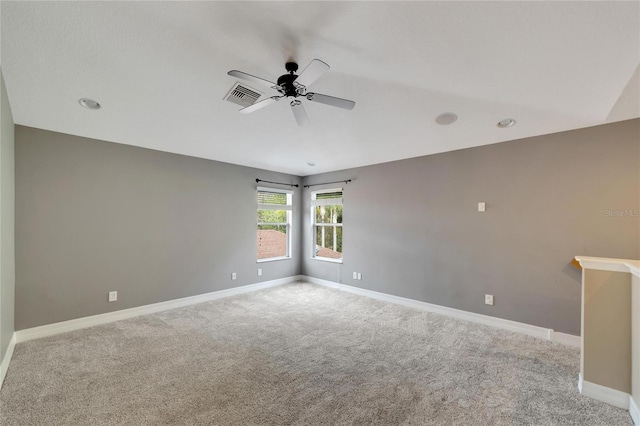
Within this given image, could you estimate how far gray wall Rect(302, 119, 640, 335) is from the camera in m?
2.94

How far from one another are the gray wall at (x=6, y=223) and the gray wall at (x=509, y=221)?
4.54m

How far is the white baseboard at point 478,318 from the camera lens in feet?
10.2

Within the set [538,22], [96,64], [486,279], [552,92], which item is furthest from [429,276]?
[96,64]

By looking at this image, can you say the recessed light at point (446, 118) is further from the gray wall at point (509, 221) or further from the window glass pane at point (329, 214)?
the window glass pane at point (329, 214)

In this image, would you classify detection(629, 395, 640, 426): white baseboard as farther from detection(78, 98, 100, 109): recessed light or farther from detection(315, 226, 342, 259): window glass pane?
detection(78, 98, 100, 109): recessed light

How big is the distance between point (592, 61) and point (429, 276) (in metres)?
3.04

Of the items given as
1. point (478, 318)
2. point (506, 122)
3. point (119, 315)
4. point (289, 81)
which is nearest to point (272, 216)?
point (119, 315)

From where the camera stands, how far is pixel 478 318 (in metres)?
3.68

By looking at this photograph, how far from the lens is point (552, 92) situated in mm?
2482

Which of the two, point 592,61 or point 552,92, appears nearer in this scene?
point 592,61

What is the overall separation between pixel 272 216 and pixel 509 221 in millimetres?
4197

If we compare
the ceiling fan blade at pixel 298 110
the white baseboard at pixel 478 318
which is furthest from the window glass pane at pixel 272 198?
the ceiling fan blade at pixel 298 110

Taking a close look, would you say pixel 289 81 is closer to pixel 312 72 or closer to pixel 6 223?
pixel 312 72

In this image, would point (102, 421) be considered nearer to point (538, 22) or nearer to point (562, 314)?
point (538, 22)
